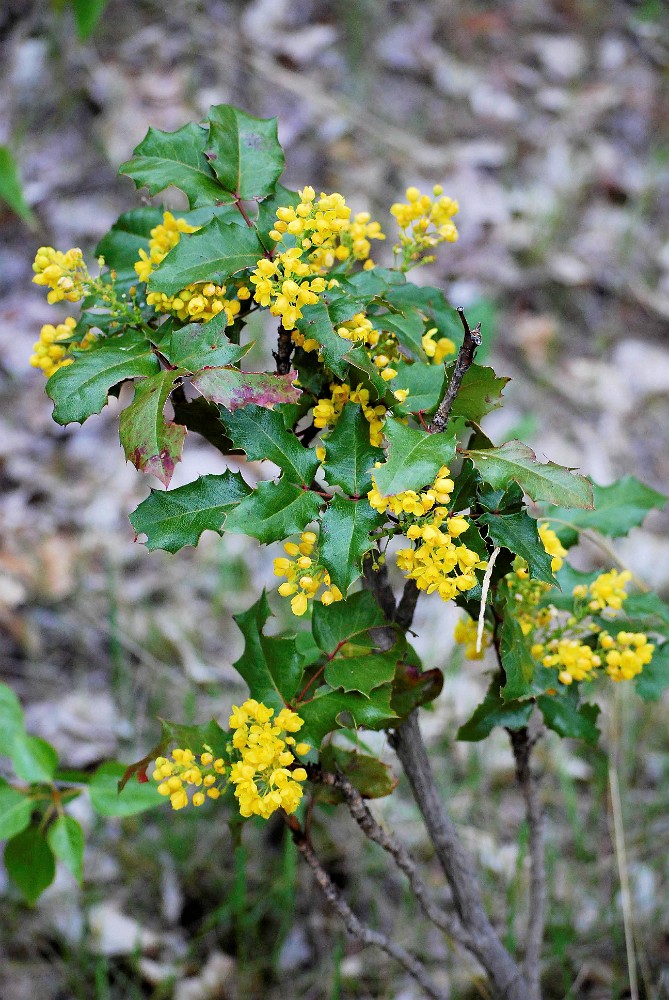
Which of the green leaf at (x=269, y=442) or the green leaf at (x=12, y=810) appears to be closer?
the green leaf at (x=269, y=442)

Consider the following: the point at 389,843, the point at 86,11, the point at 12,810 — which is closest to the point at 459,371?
the point at 389,843

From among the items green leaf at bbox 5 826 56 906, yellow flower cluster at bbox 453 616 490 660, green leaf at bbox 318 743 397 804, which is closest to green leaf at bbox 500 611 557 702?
yellow flower cluster at bbox 453 616 490 660

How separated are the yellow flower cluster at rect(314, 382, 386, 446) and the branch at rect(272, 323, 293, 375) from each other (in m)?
0.05

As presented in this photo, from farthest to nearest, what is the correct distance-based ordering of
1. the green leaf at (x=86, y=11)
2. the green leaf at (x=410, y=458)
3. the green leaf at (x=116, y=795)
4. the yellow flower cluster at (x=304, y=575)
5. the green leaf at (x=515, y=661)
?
the green leaf at (x=86, y=11) → the green leaf at (x=116, y=795) → the green leaf at (x=515, y=661) → the yellow flower cluster at (x=304, y=575) → the green leaf at (x=410, y=458)

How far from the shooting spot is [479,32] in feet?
12.2

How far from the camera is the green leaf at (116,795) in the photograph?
1343 mm

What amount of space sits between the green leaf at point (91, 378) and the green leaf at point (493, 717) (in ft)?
1.99

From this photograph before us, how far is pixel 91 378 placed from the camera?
86 cm

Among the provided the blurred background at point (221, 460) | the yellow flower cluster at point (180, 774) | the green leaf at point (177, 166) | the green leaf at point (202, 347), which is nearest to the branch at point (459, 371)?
the green leaf at point (202, 347)

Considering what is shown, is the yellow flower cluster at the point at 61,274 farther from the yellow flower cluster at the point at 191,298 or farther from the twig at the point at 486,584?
the twig at the point at 486,584

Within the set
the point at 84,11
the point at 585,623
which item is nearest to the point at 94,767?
the point at 585,623

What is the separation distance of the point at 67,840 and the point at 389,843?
0.48m

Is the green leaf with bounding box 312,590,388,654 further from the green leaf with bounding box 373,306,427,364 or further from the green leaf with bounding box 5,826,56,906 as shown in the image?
A: the green leaf with bounding box 5,826,56,906

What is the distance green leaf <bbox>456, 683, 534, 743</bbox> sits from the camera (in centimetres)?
115
